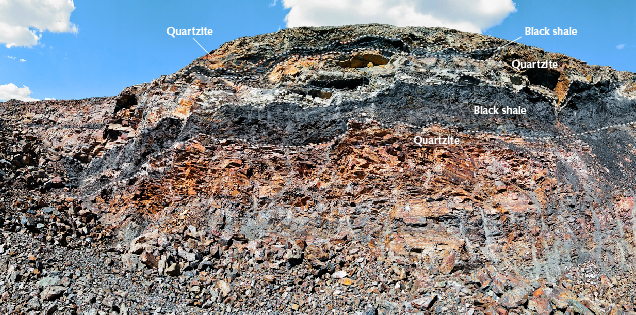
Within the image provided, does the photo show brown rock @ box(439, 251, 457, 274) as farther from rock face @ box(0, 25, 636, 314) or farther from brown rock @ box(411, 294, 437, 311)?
brown rock @ box(411, 294, 437, 311)

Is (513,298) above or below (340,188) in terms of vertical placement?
below

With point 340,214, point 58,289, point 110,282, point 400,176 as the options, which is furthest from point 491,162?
point 58,289

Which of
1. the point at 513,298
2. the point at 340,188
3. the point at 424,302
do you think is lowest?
the point at 424,302

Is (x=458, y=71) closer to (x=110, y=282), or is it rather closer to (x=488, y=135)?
(x=488, y=135)

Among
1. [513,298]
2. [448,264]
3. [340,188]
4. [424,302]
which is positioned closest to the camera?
[513,298]

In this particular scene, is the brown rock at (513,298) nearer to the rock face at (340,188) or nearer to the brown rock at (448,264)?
the rock face at (340,188)

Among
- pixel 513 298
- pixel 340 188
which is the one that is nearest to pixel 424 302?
pixel 513 298

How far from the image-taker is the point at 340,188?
10.1 metres

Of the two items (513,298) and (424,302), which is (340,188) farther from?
(513,298)

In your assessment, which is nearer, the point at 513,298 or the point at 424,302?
the point at 513,298

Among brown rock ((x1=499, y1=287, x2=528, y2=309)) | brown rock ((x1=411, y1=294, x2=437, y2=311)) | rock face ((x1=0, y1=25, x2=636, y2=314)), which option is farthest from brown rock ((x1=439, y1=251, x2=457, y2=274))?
brown rock ((x1=499, y1=287, x2=528, y2=309))

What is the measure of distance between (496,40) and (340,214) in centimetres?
882

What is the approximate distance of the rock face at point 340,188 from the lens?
25.7 feet

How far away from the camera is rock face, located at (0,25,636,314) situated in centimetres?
Answer: 783
